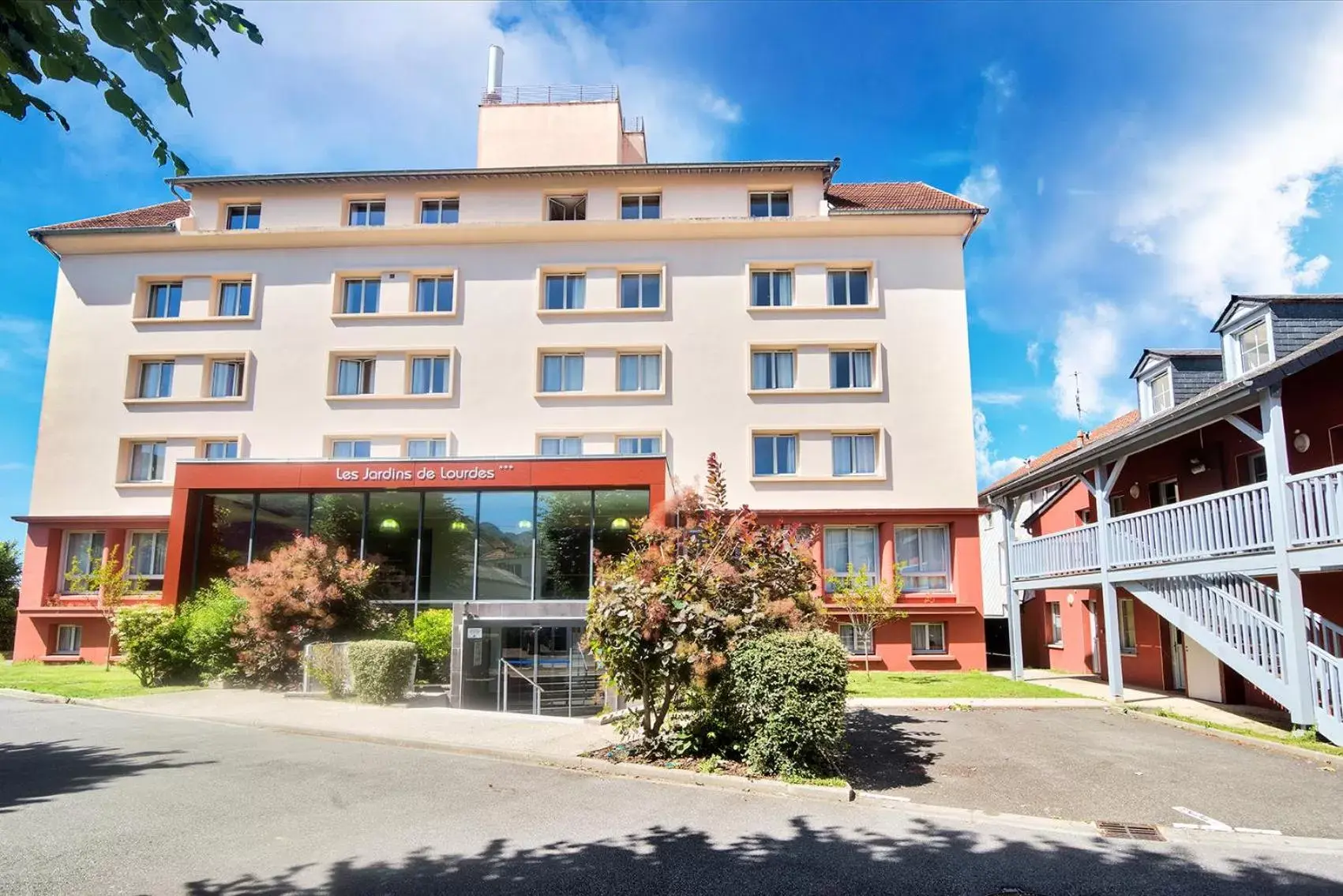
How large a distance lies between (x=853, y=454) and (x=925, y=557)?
368 centimetres

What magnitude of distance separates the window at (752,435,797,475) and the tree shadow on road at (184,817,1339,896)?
18799mm

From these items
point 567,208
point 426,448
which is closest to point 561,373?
point 426,448

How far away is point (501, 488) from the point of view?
22.2 metres

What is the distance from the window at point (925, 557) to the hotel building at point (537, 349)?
0.24ft

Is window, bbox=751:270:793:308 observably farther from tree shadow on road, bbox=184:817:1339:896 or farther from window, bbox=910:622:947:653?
tree shadow on road, bbox=184:817:1339:896

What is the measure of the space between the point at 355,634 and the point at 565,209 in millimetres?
15761

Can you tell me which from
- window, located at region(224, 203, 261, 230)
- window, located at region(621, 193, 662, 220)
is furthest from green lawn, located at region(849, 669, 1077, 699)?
window, located at region(224, 203, 261, 230)

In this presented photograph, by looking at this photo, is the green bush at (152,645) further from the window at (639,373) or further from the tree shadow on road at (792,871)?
the tree shadow on road at (792,871)

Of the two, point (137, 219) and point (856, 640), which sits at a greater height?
point (137, 219)

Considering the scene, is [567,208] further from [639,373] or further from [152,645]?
[152,645]

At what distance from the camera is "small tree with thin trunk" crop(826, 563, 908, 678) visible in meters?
23.0

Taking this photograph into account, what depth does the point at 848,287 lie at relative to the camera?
27484mm

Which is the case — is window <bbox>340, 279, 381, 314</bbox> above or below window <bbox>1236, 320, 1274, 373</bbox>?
above

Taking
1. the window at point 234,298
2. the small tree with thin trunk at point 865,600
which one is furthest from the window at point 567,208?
the small tree with thin trunk at point 865,600
